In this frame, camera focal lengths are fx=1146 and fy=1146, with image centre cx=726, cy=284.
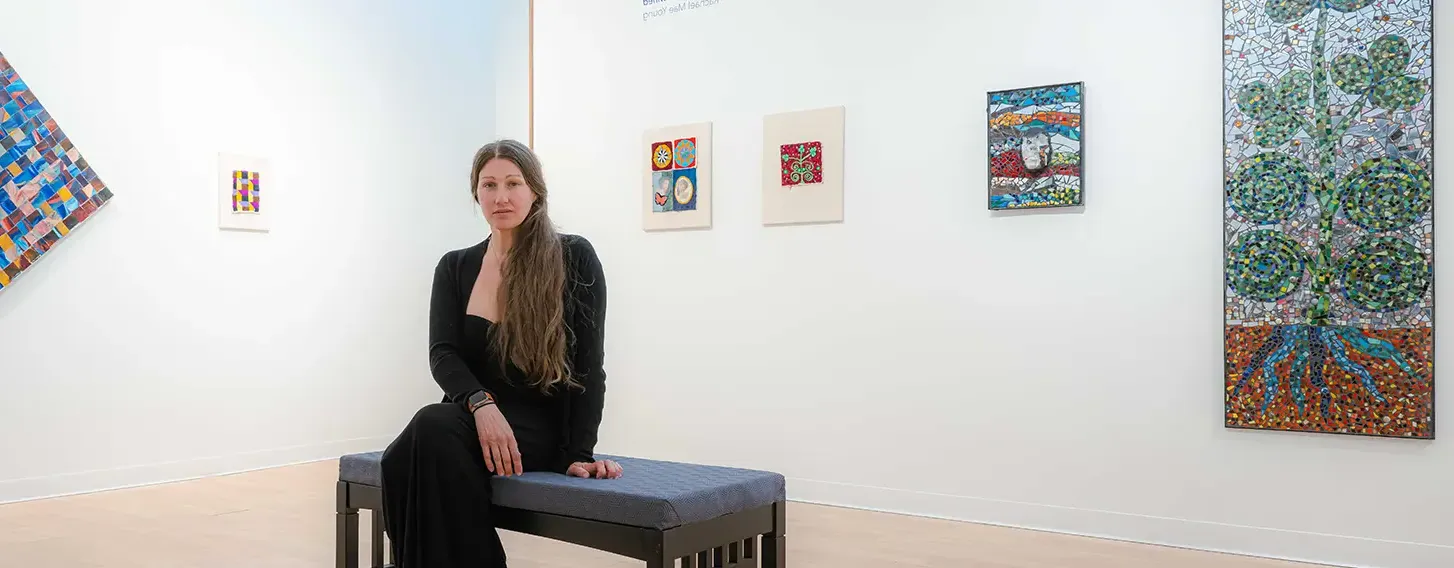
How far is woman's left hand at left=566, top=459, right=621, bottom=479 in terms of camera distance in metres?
2.83

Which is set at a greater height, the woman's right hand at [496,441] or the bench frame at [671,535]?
the woman's right hand at [496,441]

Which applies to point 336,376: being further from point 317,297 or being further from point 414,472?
point 414,472

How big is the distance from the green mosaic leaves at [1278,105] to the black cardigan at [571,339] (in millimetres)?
2405

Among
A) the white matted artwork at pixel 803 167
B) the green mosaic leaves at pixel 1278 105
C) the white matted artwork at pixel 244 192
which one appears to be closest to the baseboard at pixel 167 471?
the white matted artwork at pixel 244 192

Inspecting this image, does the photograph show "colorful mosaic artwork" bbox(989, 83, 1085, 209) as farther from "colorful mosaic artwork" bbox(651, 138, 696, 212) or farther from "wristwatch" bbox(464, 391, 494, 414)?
"wristwatch" bbox(464, 391, 494, 414)

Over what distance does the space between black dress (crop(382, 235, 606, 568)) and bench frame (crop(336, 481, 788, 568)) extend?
125 mm

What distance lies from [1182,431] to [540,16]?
3791mm

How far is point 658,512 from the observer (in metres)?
2.51

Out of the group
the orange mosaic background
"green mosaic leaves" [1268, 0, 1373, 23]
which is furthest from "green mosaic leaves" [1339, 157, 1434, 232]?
"green mosaic leaves" [1268, 0, 1373, 23]

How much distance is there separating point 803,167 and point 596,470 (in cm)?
249

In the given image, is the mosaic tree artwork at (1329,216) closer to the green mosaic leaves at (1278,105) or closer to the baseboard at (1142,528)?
the green mosaic leaves at (1278,105)

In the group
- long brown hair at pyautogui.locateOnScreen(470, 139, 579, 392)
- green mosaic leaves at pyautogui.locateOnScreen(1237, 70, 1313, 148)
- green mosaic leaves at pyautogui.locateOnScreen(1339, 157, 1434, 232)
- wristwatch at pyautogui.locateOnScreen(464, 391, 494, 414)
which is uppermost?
green mosaic leaves at pyautogui.locateOnScreen(1237, 70, 1313, 148)

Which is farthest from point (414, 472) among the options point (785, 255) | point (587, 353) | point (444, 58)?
point (444, 58)

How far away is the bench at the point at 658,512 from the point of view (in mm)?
2533
